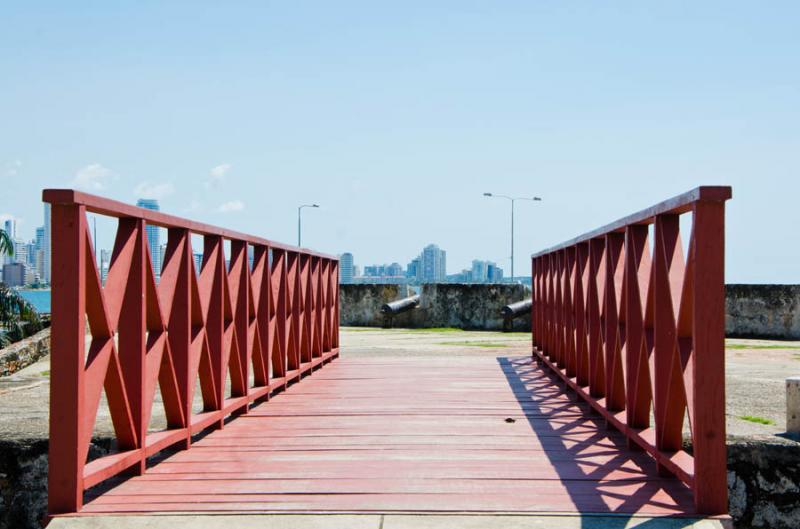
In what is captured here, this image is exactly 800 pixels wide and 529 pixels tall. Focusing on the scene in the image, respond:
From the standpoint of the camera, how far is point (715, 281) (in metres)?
3.50

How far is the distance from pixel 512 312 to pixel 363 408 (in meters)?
14.3

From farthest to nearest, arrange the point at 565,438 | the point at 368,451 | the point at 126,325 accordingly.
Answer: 1. the point at 565,438
2. the point at 368,451
3. the point at 126,325

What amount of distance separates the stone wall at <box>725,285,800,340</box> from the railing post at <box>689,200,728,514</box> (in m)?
16.4

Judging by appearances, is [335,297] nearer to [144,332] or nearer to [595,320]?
[595,320]

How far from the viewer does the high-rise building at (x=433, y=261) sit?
161 meters

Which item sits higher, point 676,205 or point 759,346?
point 676,205

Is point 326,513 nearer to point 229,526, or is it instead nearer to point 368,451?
point 229,526

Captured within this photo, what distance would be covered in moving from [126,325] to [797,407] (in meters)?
4.41

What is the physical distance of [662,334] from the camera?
4355mm

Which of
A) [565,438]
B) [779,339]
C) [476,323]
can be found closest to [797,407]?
[565,438]

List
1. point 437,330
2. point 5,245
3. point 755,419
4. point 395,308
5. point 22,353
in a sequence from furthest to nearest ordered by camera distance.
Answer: point 395,308
point 437,330
point 5,245
point 22,353
point 755,419

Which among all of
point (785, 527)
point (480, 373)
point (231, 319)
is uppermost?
point (231, 319)

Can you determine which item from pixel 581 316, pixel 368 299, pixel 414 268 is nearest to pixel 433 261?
pixel 414 268

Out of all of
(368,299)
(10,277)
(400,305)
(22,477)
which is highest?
(10,277)
